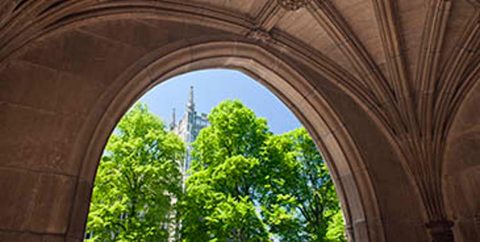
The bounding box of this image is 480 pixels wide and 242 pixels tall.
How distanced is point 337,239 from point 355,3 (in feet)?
21.2

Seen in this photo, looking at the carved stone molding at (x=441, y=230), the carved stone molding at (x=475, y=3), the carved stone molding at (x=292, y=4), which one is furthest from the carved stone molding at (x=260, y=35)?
the carved stone molding at (x=441, y=230)

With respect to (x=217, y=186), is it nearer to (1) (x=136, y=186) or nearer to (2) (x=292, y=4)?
(1) (x=136, y=186)

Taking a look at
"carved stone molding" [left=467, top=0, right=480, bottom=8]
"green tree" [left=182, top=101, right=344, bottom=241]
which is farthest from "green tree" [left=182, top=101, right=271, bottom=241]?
"carved stone molding" [left=467, top=0, right=480, bottom=8]

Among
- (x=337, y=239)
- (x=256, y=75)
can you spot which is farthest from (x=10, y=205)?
(x=337, y=239)

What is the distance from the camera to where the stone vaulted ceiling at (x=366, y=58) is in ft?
12.4

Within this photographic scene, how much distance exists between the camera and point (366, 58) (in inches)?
209

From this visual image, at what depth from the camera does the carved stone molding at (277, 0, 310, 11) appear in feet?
15.2

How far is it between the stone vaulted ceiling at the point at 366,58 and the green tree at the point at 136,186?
542cm

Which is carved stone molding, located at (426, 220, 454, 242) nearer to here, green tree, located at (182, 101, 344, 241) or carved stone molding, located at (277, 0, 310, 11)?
carved stone molding, located at (277, 0, 310, 11)

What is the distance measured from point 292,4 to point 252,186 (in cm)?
667

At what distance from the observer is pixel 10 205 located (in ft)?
9.77

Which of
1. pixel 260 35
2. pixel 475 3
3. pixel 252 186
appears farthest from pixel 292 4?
pixel 252 186

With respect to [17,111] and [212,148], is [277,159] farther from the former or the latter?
[17,111]

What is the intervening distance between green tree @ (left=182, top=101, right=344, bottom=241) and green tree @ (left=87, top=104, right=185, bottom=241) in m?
0.63
